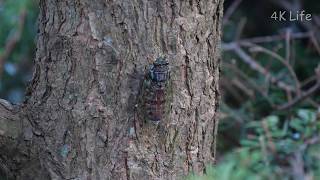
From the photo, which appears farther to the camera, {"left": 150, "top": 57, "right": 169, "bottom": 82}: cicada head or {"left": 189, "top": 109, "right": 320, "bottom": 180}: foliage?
{"left": 150, "top": 57, "right": 169, "bottom": 82}: cicada head

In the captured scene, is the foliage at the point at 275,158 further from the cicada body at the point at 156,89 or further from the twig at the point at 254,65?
the twig at the point at 254,65

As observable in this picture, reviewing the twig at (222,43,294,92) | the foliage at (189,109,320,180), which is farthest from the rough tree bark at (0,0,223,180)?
the twig at (222,43,294,92)

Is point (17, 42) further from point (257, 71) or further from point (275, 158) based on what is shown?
point (275, 158)

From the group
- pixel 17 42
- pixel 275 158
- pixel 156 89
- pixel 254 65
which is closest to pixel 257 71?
pixel 254 65

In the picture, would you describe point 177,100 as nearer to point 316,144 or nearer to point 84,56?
point 84,56

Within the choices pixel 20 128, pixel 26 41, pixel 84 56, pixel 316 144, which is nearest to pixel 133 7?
pixel 84 56

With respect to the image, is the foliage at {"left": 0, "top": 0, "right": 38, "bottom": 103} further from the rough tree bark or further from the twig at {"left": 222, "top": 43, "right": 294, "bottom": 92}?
the rough tree bark
